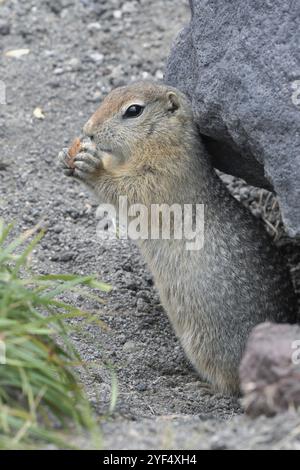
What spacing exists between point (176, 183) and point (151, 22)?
4185 mm

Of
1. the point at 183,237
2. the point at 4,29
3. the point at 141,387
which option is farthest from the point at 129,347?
the point at 4,29

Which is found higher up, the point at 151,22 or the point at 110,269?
the point at 151,22

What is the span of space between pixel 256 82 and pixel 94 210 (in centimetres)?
307

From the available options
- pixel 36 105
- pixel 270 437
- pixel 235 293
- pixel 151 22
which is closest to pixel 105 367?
pixel 235 293

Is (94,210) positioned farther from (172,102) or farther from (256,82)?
(256,82)

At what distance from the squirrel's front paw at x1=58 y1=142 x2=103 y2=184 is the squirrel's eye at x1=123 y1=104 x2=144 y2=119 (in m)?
0.36

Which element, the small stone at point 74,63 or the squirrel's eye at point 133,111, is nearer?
the squirrel's eye at point 133,111

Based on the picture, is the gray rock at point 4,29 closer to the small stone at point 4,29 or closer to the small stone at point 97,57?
the small stone at point 4,29

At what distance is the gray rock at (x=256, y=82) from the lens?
6270 millimetres

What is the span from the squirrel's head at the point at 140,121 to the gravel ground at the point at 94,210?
1270 mm

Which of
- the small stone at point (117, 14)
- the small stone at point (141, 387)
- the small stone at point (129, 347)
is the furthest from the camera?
the small stone at point (117, 14)

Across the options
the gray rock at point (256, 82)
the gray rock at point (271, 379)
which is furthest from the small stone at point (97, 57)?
the gray rock at point (271, 379)

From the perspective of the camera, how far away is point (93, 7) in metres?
11.0
